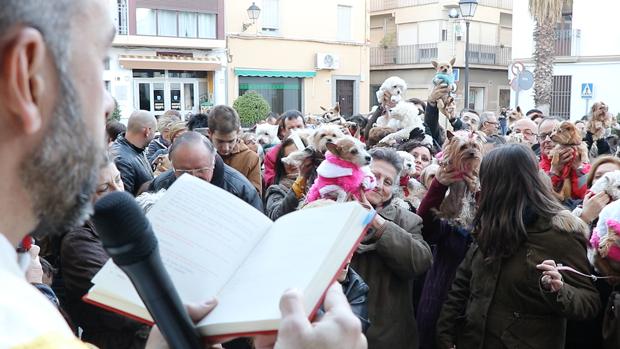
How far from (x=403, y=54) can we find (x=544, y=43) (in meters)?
9.51

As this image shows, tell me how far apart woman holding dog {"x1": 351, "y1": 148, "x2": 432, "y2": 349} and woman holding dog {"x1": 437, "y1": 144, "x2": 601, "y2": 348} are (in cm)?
36

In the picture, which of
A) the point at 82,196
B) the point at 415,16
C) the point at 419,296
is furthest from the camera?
the point at 415,16

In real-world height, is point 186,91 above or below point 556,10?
below

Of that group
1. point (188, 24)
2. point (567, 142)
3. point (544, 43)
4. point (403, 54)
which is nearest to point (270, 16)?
point (188, 24)

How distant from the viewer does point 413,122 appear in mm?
7176

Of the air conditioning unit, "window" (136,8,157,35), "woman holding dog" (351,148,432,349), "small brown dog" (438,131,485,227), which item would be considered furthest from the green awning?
"woman holding dog" (351,148,432,349)

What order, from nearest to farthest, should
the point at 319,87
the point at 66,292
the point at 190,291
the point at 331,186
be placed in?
the point at 190,291 < the point at 66,292 < the point at 331,186 < the point at 319,87

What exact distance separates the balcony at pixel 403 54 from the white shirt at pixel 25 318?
104ft

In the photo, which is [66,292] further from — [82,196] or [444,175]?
[82,196]

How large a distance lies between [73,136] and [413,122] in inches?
251

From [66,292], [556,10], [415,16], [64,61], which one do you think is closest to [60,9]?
[64,61]

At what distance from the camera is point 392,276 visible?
12.1 feet

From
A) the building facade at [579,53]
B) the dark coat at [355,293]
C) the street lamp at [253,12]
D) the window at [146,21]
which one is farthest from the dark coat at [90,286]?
the building facade at [579,53]

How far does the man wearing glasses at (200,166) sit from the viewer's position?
Answer: 435 centimetres
